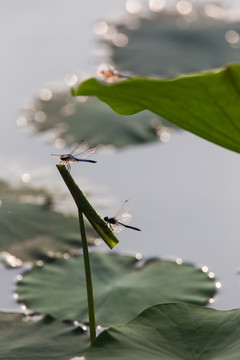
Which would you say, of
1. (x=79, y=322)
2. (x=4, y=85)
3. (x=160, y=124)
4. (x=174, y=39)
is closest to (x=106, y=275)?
(x=79, y=322)

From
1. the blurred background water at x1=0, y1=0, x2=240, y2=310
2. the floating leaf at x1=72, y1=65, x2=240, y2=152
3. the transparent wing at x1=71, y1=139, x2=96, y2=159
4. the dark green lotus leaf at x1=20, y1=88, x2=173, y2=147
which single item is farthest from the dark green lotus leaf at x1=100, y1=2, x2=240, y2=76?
the floating leaf at x1=72, y1=65, x2=240, y2=152

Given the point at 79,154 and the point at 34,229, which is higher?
the point at 34,229

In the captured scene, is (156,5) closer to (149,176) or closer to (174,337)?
(149,176)

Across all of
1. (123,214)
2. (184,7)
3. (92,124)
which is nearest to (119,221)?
(123,214)

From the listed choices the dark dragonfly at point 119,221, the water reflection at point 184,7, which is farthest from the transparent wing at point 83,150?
the water reflection at point 184,7

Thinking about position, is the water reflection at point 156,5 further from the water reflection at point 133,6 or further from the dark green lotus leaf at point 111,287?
the dark green lotus leaf at point 111,287

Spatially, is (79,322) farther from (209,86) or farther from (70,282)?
(209,86)

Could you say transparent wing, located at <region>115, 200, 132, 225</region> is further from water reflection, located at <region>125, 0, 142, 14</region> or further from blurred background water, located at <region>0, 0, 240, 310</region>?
water reflection, located at <region>125, 0, 142, 14</region>
